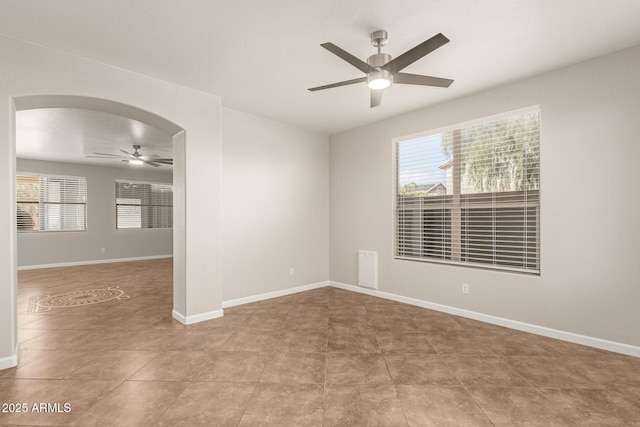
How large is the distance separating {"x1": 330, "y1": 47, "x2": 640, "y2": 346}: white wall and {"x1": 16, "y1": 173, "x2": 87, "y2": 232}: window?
928 cm

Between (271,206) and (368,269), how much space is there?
74.9 inches

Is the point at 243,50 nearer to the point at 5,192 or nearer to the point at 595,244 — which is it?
the point at 5,192

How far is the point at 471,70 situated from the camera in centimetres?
320

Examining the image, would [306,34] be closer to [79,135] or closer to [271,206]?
[271,206]

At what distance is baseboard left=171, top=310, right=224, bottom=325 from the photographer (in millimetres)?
3598

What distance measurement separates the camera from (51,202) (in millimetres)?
7926

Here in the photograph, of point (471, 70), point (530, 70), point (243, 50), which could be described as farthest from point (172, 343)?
point (530, 70)

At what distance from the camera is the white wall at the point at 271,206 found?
436 cm

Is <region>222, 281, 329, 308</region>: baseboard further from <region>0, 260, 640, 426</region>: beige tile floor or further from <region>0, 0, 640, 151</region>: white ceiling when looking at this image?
<region>0, 0, 640, 151</region>: white ceiling

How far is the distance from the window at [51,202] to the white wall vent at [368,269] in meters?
7.92

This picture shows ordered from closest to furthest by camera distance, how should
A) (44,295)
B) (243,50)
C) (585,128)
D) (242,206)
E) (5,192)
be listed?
1. (5,192)
2. (243,50)
3. (585,128)
4. (242,206)
5. (44,295)

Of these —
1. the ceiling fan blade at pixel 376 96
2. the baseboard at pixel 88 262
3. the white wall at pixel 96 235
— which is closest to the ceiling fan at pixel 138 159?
the white wall at pixel 96 235

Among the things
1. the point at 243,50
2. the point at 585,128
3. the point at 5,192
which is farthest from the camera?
the point at 585,128

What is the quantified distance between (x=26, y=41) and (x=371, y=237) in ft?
15.0
